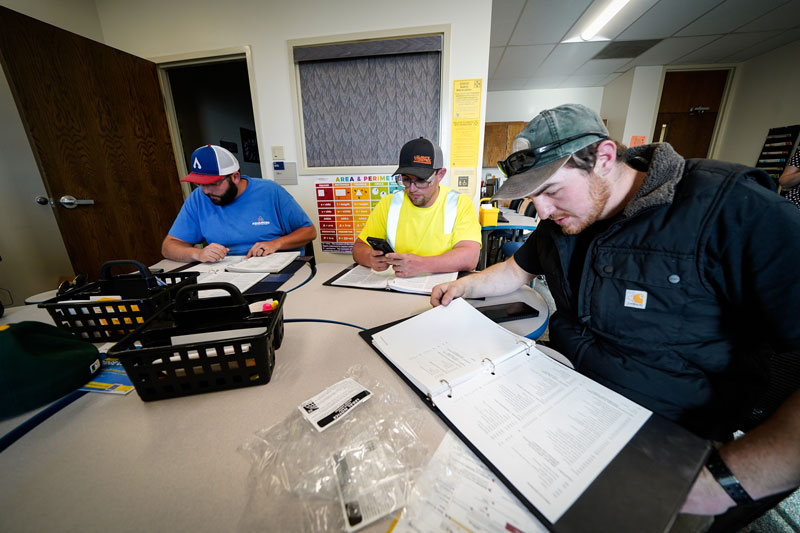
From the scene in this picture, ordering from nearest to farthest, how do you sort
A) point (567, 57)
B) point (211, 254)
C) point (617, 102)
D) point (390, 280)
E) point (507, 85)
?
point (390, 280) → point (211, 254) → point (567, 57) → point (617, 102) → point (507, 85)

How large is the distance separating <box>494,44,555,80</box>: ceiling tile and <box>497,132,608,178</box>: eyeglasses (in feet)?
13.7

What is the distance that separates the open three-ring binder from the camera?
0.38 m

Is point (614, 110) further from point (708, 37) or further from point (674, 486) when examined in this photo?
point (674, 486)

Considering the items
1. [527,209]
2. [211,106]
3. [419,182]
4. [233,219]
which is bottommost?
[527,209]

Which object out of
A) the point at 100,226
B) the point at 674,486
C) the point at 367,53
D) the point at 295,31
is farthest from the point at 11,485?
the point at 295,31

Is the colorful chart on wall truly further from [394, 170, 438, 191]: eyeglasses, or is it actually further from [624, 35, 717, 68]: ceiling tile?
[624, 35, 717, 68]: ceiling tile

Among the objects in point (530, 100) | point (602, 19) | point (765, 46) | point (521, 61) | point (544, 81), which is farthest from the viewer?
point (530, 100)

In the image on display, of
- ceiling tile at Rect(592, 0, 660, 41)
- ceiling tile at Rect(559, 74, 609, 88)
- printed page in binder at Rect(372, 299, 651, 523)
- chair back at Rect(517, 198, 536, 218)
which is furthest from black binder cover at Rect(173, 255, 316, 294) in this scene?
ceiling tile at Rect(559, 74, 609, 88)

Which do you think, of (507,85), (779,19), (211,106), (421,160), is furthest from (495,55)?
(211,106)

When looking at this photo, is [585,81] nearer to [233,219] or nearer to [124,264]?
[233,219]

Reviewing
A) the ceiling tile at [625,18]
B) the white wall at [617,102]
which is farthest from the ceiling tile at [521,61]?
the white wall at [617,102]

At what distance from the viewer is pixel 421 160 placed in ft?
4.92

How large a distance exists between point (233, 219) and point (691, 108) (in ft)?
22.3

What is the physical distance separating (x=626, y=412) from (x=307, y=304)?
919mm
